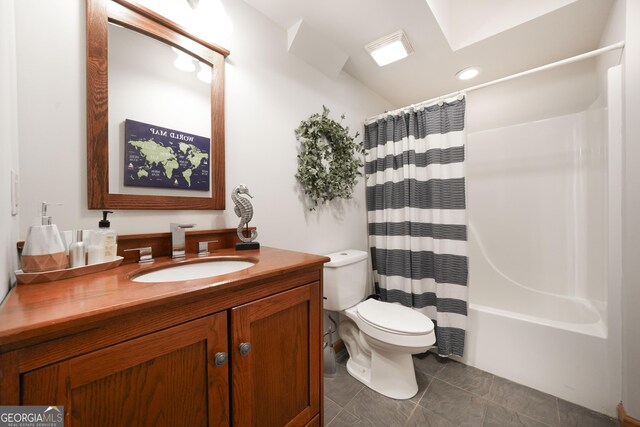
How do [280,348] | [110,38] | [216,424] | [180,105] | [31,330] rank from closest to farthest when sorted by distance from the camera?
1. [31,330]
2. [216,424]
3. [280,348]
4. [110,38]
5. [180,105]

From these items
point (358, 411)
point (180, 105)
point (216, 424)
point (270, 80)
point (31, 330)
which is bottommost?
point (358, 411)

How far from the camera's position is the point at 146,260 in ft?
2.97

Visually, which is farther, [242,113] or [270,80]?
[270,80]

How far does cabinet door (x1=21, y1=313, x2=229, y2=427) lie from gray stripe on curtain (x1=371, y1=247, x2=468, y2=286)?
148 centimetres

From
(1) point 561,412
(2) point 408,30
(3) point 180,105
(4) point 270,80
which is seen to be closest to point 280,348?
(3) point 180,105

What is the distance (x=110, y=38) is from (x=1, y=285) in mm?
902

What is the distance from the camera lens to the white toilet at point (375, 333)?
1.30 meters

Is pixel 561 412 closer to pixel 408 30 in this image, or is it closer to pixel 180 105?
pixel 408 30

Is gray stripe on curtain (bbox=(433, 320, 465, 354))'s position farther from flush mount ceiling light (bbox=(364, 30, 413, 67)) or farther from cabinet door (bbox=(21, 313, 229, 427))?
flush mount ceiling light (bbox=(364, 30, 413, 67))

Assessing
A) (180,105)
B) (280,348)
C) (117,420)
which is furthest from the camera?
(180,105)

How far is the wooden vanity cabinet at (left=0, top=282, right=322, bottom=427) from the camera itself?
0.44m

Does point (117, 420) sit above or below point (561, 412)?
above
